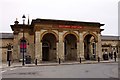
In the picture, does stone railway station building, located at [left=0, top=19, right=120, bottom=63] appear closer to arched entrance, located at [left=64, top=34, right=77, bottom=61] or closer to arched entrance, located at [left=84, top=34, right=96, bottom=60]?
arched entrance, located at [left=64, top=34, right=77, bottom=61]

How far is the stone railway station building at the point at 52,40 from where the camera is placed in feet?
128

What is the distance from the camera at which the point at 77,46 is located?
41062 millimetres

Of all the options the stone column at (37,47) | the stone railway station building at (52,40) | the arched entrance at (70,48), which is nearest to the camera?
the stone column at (37,47)

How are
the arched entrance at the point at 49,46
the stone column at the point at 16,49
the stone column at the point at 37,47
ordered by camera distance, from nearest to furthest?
the stone column at the point at 37,47
the stone column at the point at 16,49
the arched entrance at the point at 49,46

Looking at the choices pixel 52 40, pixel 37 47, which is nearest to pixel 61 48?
pixel 52 40

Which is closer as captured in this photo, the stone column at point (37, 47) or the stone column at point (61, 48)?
the stone column at point (37, 47)

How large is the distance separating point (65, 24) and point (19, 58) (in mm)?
8986

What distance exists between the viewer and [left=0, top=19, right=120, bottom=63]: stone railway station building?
38.9 m

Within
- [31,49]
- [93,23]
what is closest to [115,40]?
[93,23]

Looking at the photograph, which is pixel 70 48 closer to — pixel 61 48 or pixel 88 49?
pixel 88 49

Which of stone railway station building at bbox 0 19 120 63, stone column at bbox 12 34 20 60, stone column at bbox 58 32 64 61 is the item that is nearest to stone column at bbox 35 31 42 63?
stone railway station building at bbox 0 19 120 63

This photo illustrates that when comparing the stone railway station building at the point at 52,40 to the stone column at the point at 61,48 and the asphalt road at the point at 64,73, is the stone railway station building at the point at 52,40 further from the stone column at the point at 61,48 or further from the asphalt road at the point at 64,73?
the asphalt road at the point at 64,73

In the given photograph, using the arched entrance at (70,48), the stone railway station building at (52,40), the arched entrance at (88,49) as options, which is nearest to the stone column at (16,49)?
the stone railway station building at (52,40)

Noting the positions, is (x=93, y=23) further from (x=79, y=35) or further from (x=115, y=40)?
(x=115, y=40)
